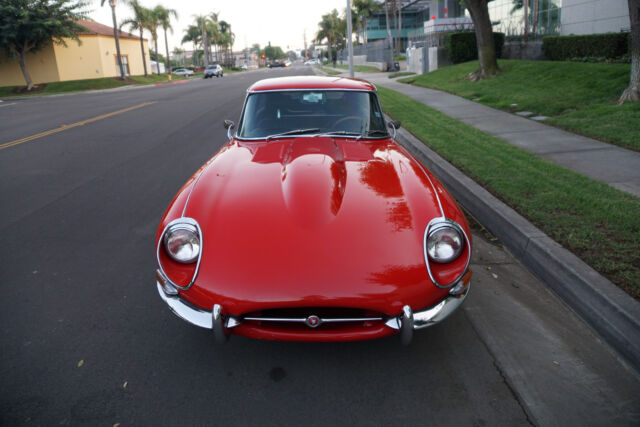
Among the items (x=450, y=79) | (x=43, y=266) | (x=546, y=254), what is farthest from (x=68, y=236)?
(x=450, y=79)

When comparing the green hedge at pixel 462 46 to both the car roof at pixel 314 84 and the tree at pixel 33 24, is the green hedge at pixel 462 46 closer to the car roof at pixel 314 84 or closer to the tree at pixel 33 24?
the car roof at pixel 314 84

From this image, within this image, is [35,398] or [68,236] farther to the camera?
[68,236]

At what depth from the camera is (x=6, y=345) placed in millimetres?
3004

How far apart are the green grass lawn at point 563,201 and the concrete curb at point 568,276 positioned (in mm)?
134

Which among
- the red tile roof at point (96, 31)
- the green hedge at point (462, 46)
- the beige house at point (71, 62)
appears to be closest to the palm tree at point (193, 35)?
the red tile roof at point (96, 31)

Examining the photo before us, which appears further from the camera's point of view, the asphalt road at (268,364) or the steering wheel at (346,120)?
the steering wheel at (346,120)

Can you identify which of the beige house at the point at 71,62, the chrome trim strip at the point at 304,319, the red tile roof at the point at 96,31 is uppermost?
the red tile roof at the point at 96,31

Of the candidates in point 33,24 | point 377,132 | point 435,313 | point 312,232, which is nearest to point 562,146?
point 377,132

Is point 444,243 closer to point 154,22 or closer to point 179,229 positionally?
point 179,229

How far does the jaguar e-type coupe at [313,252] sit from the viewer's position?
2480 millimetres

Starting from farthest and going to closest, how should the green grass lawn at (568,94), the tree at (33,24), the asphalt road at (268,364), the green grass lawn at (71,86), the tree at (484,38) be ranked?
the green grass lawn at (71,86)
the tree at (33,24)
the tree at (484,38)
the green grass lawn at (568,94)
the asphalt road at (268,364)

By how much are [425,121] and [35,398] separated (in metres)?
9.38

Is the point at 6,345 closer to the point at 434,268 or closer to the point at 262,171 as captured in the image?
the point at 262,171

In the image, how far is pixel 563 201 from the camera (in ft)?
16.2
